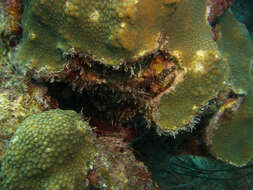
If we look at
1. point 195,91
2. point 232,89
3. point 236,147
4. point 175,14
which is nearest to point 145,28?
point 175,14

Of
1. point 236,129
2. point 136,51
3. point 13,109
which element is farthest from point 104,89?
point 236,129

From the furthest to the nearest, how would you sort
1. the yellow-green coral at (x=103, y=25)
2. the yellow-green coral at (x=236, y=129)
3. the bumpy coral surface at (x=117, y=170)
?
the yellow-green coral at (x=236, y=129) → the bumpy coral surface at (x=117, y=170) → the yellow-green coral at (x=103, y=25)

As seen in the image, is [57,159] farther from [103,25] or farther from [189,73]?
[189,73]

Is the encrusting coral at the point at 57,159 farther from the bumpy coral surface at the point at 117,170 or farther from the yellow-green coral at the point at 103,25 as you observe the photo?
the yellow-green coral at the point at 103,25

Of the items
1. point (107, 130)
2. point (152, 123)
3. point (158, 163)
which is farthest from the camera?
point (158, 163)

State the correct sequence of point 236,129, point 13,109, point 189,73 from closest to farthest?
point 189,73
point 13,109
point 236,129

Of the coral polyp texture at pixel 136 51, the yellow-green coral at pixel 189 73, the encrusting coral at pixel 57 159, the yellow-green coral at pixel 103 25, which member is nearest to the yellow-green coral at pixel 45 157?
the encrusting coral at pixel 57 159

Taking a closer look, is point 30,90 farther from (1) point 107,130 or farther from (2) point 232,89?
(2) point 232,89

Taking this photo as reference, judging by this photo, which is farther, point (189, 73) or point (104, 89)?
point (104, 89)
